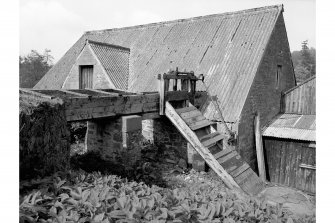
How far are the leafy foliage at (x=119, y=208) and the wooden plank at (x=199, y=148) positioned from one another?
260 cm

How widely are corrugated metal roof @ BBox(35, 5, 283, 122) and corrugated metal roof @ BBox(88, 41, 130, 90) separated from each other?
1.13 ft

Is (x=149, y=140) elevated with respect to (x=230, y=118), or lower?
lower

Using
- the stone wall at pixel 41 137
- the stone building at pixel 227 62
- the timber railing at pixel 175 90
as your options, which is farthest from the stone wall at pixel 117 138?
the stone wall at pixel 41 137

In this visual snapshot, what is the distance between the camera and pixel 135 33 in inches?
648

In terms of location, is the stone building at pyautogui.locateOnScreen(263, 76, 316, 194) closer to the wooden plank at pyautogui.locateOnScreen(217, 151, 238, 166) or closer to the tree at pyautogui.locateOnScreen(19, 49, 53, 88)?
the wooden plank at pyautogui.locateOnScreen(217, 151, 238, 166)

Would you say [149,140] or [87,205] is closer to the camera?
[87,205]

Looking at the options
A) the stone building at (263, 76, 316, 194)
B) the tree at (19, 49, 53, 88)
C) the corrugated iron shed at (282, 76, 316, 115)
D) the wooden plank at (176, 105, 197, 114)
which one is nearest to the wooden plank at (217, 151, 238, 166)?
the wooden plank at (176, 105, 197, 114)

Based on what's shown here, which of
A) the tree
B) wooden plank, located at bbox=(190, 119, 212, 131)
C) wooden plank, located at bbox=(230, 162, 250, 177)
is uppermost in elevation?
the tree

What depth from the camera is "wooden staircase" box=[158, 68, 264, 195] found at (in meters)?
7.39

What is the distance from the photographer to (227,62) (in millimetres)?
11531

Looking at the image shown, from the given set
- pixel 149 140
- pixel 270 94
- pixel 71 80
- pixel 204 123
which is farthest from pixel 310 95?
pixel 71 80

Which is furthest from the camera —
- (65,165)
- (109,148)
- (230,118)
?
(230,118)

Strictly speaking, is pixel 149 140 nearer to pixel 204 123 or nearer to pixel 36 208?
pixel 204 123

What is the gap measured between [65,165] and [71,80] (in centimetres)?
970
